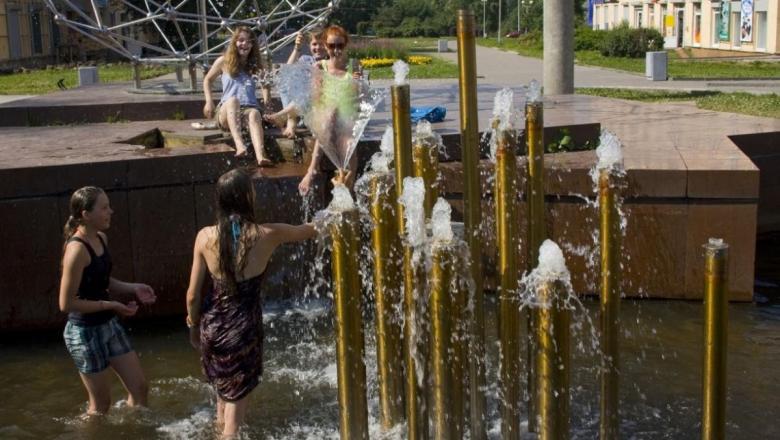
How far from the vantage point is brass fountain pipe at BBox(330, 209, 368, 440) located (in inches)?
144

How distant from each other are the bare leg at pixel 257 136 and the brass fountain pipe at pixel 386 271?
350cm

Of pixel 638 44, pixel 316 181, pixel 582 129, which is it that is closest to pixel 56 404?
pixel 316 181

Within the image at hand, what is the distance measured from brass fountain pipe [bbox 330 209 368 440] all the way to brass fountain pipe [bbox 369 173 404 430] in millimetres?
161

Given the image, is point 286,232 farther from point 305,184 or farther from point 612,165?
point 305,184

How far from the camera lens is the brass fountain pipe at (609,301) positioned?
371cm

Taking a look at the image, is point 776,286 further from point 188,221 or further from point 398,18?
point 398,18

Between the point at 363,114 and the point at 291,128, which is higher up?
the point at 363,114

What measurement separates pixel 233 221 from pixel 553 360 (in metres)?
1.64

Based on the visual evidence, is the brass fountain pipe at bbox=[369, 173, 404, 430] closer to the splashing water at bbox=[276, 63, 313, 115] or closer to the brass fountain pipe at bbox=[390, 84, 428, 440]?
the brass fountain pipe at bbox=[390, 84, 428, 440]

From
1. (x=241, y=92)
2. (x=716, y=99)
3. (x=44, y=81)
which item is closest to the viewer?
(x=241, y=92)

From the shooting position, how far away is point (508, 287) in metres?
3.92

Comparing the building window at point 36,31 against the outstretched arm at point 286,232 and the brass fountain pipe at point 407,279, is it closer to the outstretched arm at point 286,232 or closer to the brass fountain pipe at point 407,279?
the outstretched arm at point 286,232

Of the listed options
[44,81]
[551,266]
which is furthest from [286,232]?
[44,81]

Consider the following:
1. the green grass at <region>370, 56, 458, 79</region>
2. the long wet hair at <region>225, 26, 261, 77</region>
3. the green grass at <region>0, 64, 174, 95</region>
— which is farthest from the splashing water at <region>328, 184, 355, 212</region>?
the green grass at <region>0, 64, 174, 95</region>
